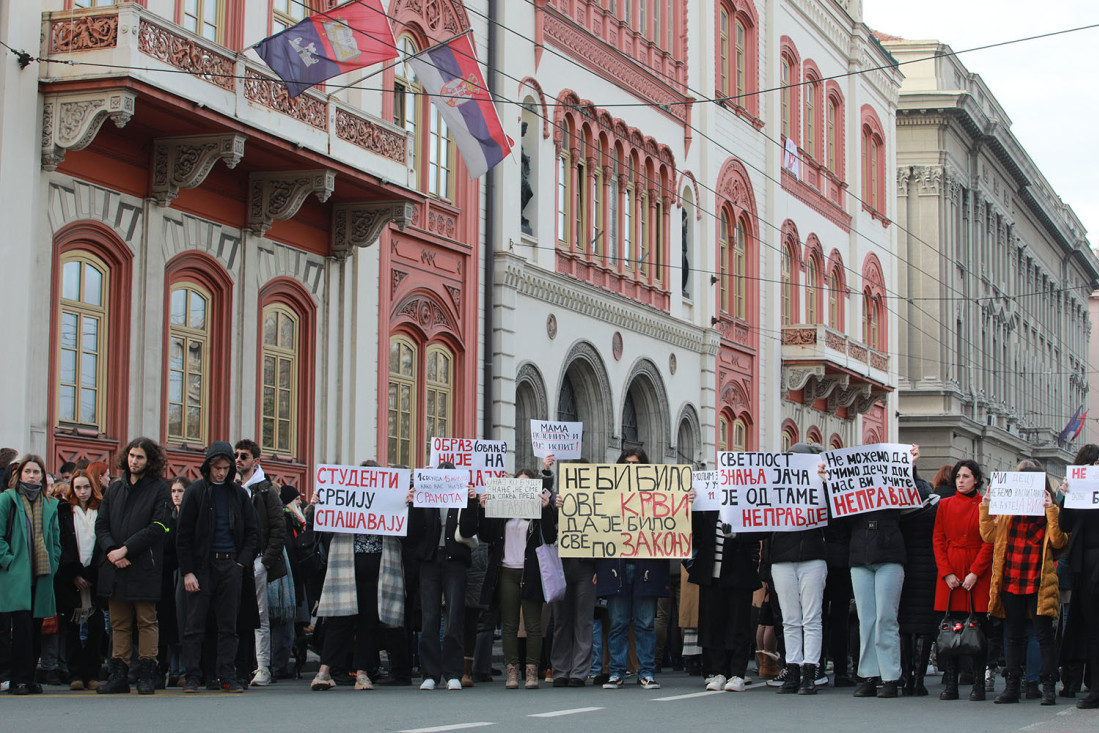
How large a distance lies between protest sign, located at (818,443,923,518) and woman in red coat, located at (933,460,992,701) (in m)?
0.39

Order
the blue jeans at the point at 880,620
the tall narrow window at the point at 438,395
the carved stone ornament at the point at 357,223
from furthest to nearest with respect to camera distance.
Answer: the tall narrow window at the point at 438,395 → the carved stone ornament at the point at 357,223 → the blue jeans at the point at 880,620

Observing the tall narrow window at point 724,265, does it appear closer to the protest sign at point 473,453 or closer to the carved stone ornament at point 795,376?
the carved stone ornament at point 795,376

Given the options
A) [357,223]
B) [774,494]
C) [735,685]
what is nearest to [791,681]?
[735,685]

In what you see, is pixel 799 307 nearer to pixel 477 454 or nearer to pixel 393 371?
pixel 393 371

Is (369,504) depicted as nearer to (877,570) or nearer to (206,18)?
(877,570)

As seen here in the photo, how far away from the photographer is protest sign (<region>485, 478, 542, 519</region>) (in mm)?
14930

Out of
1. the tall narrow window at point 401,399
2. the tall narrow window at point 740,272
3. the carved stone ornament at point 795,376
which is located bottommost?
the tall narrow window at point 401,399

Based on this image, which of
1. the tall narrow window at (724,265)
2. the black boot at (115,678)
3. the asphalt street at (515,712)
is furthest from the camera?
the tall narrow window at (724,265)

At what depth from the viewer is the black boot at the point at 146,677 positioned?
42.8ft

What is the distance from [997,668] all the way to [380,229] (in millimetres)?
9597

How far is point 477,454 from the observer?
55.9 feet

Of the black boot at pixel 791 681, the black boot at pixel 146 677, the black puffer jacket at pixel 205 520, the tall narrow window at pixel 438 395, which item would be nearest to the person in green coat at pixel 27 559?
the black boot at pixel 146 677

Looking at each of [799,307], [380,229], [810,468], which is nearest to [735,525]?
[810,468]

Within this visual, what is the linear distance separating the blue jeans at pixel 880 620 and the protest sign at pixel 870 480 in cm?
49
